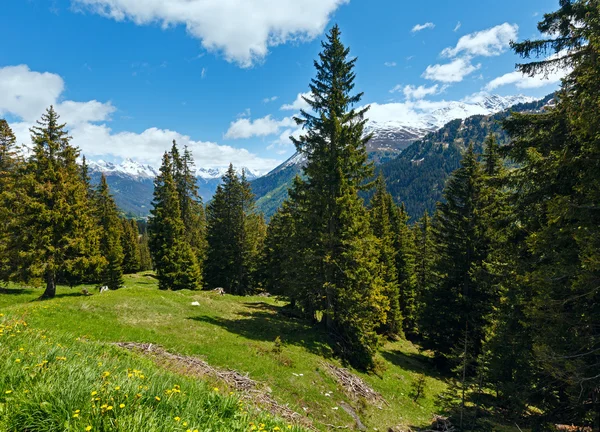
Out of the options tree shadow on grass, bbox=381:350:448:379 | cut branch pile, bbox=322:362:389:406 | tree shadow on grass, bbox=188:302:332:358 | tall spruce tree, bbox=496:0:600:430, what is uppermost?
tall spruce tree, bbox=496:0:600:430

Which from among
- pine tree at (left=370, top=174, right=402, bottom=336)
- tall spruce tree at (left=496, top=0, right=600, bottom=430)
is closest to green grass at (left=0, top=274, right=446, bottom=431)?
tall spruce tree at (left=496, top=0, right=600, bottom=430)

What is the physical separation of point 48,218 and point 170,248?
13.6m

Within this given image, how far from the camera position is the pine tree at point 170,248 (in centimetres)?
3744

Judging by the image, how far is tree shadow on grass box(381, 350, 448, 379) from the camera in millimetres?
25344

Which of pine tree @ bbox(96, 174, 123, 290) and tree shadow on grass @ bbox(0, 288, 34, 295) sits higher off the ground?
pine tree @ bbox(96, 174, 123, 290)

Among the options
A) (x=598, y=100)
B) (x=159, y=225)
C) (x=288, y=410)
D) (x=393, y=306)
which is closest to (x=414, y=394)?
(x=288, y=410)

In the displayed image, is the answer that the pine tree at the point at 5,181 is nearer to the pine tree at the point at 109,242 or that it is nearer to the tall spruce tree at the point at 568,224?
the pine tree at the point at 109,242

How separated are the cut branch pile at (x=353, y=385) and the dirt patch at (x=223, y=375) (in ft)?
17.6

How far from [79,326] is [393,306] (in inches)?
1166

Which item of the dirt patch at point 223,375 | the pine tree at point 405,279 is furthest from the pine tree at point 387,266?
the dirt patch at point 223,375

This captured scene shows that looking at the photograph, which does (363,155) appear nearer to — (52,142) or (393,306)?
(393,306)

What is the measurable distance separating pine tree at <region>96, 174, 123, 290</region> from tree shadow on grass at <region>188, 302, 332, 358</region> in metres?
19.3

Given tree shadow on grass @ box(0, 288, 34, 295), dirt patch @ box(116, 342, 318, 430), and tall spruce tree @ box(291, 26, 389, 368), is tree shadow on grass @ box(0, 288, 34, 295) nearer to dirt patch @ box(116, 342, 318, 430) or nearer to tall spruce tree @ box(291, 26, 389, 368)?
dirt patch @ box(116, 342, 318, 430)

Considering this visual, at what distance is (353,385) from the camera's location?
645 inches
